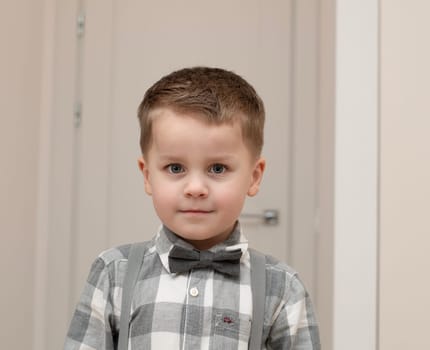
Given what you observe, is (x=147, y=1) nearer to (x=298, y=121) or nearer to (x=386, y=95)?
(x=298, y=121)

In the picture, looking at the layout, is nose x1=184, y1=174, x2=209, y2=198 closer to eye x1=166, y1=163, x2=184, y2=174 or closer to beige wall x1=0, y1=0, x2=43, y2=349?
eye x1=166, y1=163, x2=184, y2=174

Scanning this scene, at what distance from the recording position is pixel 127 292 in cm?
96

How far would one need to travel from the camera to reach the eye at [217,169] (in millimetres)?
938

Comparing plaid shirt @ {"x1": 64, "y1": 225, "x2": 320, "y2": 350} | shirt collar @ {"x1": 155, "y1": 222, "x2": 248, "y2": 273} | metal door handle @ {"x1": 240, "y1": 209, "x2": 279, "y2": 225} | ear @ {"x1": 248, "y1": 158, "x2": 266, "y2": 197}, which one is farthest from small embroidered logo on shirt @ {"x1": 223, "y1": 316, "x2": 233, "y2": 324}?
metal door handle @ {"x1": 240, "y1": 209, "x2": 279, "y2": 225}

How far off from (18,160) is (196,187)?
1.54 meters

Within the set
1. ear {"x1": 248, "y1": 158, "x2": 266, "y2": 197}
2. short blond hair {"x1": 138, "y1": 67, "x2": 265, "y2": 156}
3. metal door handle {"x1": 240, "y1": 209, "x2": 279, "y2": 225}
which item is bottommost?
metal door handle {"x1": 240, "y1": 209, "x2": 279, "y2": 225}

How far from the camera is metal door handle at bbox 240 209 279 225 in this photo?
7.97 ft

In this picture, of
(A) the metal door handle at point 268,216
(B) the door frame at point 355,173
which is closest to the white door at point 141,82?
(A) the metal door handle at point 268,216

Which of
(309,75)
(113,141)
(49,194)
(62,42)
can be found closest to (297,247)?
(309,75)

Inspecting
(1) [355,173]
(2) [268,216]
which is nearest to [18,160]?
(2) [268,216]

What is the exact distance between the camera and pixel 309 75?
2438 mm

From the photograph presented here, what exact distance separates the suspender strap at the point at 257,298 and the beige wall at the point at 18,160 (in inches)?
50.5

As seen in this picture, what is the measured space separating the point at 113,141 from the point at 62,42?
0.52 meters

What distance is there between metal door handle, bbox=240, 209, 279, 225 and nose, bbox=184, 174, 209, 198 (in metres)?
1.54
